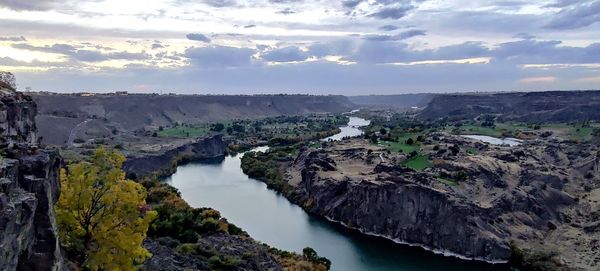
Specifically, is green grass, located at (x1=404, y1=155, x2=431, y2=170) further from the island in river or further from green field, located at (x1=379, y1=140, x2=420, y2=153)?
green field, located at (x1=379, y1=140, x2=420, y2=153)

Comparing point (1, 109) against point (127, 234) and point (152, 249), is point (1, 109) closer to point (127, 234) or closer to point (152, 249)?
point (127, 234)

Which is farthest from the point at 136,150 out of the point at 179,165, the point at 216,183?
the point at 216,183

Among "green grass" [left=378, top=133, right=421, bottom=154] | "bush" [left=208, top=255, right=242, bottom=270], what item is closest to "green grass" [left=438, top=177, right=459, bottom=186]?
"green grass" [left=378, top=133, right=421, bottom=154]

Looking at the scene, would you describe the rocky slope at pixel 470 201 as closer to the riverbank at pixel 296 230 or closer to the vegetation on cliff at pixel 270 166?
the riverbank at pixel 296 230

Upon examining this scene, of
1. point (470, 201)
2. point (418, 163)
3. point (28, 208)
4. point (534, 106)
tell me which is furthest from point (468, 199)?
point (534, 106)

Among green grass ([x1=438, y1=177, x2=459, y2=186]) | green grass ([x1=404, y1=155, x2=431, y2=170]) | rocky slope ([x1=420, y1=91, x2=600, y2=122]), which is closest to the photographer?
green grass ([x1=438, y1=177, x2=459, y2=186])

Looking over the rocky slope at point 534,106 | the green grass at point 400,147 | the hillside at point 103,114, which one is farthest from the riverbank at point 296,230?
the rocky slope at point 534,106
